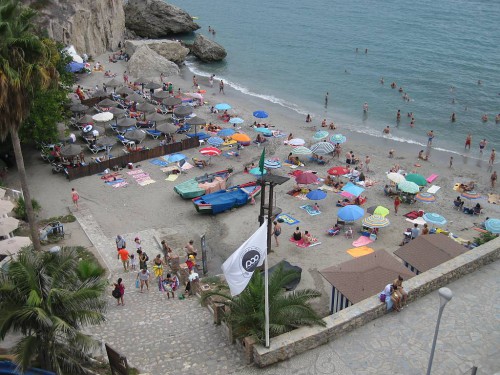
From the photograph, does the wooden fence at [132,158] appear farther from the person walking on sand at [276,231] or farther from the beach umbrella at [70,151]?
the person walking on sand at [276,231]

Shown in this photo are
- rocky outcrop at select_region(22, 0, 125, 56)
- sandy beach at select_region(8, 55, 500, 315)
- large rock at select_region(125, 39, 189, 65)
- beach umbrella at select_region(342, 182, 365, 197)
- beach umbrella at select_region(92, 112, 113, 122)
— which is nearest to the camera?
sandy beach at select_region(8, 55, 500, 315)

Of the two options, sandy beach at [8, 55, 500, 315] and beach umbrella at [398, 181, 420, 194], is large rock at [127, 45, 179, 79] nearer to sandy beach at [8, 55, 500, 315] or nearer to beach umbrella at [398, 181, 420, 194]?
sandy beach at [8, 55, 500, 315]

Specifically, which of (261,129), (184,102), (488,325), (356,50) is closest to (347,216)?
(488,325)

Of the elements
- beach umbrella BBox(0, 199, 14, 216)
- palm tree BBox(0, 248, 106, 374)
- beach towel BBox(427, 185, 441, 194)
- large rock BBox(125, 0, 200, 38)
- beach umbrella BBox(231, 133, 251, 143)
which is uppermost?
large rock BBox(125, 0, 200, 38)

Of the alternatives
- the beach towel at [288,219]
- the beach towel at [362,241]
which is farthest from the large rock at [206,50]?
the beach towel at [362,241]

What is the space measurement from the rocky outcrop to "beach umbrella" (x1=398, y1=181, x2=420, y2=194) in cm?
3475

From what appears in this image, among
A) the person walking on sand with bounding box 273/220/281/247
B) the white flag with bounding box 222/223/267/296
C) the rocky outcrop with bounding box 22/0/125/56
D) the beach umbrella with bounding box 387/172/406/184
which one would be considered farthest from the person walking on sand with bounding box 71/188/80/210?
the rocky outcrop with bounding box 22/0/125/56

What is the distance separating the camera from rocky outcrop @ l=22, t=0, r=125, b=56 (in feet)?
156

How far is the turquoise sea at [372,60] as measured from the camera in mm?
49625

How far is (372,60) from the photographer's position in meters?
70.4

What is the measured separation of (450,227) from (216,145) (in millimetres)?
16791

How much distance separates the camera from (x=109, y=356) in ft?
39.0

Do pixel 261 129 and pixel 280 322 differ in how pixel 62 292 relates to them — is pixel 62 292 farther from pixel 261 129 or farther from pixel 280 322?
pixel 261 129

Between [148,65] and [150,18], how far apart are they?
26.6 m
